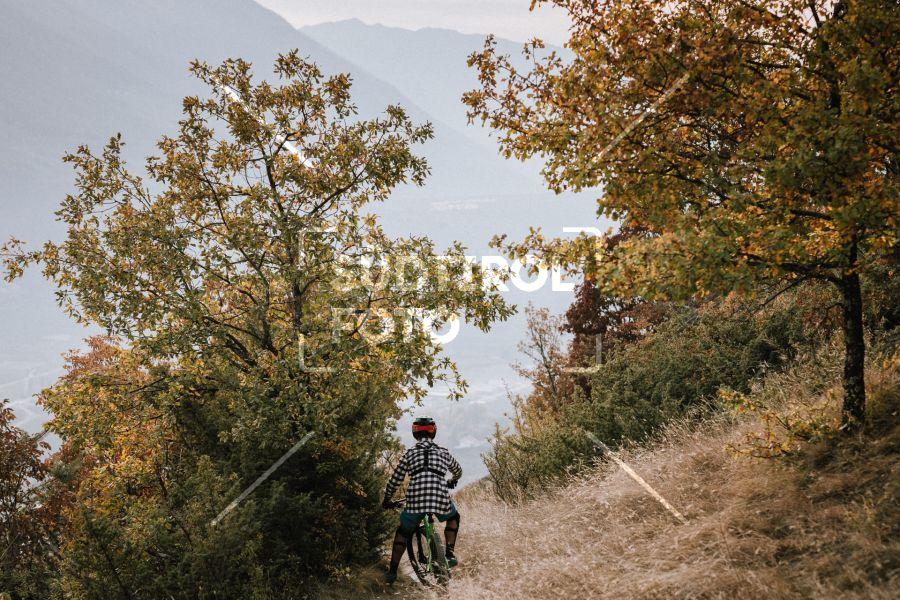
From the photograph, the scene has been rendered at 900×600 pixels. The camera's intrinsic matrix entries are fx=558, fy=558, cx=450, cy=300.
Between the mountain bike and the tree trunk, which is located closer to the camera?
the tree trunk

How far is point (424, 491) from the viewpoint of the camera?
7211 millimetres

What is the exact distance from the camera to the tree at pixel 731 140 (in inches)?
164

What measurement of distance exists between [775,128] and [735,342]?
282 inches

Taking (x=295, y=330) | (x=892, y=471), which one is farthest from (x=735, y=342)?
(x=295, y=330)

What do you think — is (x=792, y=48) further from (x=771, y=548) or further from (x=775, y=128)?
(x=771, y=548)

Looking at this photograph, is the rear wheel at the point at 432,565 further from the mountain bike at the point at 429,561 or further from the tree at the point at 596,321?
the tree at the point at 596,321

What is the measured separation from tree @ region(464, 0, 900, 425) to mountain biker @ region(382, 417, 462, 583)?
327 cm

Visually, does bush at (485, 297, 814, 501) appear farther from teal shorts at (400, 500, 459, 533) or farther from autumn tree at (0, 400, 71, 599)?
autumn tree at (0, 400, 71, 599)

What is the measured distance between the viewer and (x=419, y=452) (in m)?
7.42

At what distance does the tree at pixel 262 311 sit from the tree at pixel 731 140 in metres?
3.49

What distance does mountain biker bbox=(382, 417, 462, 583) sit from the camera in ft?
23.6

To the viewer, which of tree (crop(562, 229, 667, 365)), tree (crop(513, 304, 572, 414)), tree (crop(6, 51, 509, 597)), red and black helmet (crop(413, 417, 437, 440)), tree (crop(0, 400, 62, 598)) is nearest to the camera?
tree (crop(6, 51, 509, 597))

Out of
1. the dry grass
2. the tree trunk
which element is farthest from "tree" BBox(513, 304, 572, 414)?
the tree trunk

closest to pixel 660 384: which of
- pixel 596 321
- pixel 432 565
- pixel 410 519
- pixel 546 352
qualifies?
pixel 432 565
